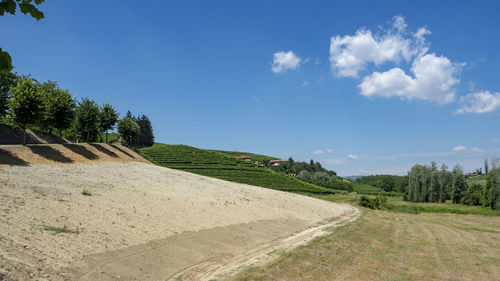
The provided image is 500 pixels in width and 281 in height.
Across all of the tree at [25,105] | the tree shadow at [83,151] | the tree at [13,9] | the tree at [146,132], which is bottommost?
the tree shadow at [83,151]

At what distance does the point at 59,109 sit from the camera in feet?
129

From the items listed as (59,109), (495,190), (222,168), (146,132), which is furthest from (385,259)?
(146,132)

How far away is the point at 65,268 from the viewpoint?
1030 cm

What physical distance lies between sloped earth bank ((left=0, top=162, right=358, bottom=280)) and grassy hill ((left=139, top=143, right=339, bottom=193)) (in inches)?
1423

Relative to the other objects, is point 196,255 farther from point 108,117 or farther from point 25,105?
point 108,117

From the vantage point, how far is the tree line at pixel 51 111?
3222cm

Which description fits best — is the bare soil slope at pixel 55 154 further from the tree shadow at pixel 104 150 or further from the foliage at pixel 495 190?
the foliage at pixel 495 190

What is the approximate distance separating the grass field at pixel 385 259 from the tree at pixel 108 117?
1814 inches

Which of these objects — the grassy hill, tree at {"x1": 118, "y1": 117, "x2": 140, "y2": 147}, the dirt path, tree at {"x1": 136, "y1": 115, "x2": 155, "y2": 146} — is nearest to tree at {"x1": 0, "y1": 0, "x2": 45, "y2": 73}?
the dirt path

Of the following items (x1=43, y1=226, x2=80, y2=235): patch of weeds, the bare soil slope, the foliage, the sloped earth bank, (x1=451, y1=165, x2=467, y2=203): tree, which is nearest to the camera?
the sloped earth bank

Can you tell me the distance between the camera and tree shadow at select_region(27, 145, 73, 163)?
31.2 meters

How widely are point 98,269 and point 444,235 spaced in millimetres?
28680

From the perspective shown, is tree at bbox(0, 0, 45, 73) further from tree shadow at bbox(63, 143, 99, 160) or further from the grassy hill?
the grassy hill

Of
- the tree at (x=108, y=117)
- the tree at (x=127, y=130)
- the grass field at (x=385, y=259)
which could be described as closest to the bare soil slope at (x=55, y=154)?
the tree at (x=108, y=117)
